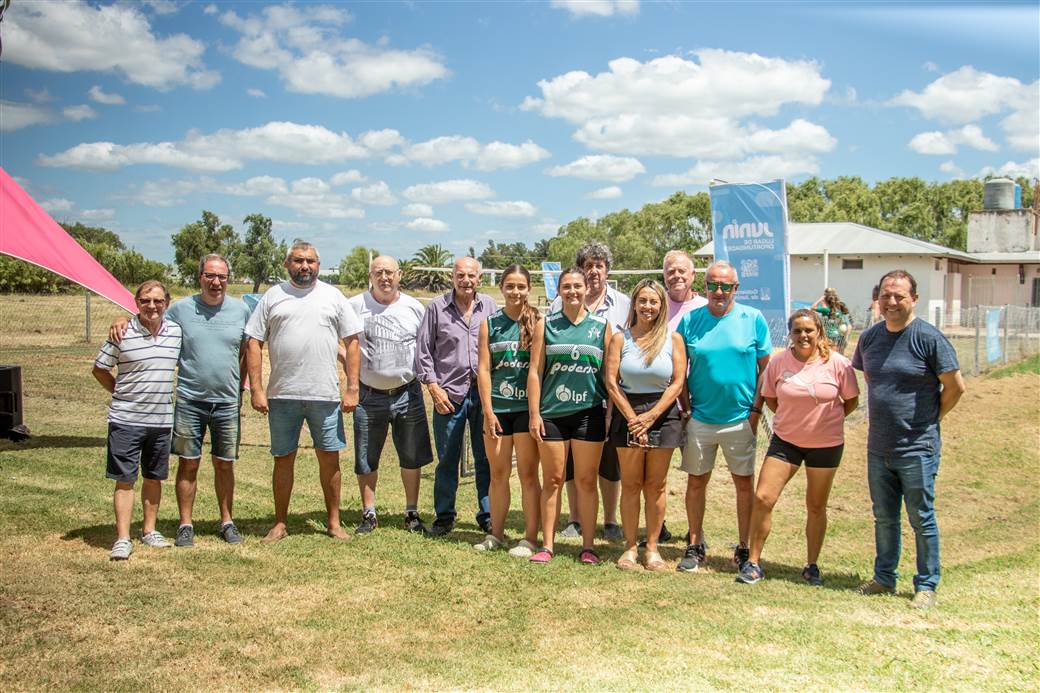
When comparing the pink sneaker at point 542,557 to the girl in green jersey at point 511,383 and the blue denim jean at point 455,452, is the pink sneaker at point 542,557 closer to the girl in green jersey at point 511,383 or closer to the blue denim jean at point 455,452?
the girl in green jersey at point 511,383

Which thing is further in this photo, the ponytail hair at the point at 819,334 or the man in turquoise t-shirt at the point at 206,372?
the man in turquoise t-shirt at the point at 206,372

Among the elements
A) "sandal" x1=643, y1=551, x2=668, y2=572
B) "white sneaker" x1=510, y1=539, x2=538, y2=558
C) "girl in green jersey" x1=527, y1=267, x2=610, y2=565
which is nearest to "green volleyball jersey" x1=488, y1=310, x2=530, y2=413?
"girl in green jersey" x1=527, y1=267, x2=610, y2=565

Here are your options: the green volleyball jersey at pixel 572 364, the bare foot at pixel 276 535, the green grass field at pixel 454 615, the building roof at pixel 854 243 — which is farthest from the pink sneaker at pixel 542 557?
the building roof at pixel 854 243

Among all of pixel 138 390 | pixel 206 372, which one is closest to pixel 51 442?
pixel 138 390

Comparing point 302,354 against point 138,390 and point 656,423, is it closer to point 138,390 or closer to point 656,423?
point 138,390

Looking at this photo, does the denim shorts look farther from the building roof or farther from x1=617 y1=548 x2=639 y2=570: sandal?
the building roof

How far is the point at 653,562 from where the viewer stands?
17.6 feet

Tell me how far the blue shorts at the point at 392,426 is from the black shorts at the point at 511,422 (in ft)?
2.53

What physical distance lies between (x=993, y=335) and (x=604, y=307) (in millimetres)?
15450

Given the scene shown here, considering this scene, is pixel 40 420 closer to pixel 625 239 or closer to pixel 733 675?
pixel 733 675

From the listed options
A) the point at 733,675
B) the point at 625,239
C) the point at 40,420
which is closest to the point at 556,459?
the point at 733,675

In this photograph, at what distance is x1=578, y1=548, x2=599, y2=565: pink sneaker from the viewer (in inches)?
211

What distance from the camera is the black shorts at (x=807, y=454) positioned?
16.7ft

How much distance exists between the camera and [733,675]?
3705mm
